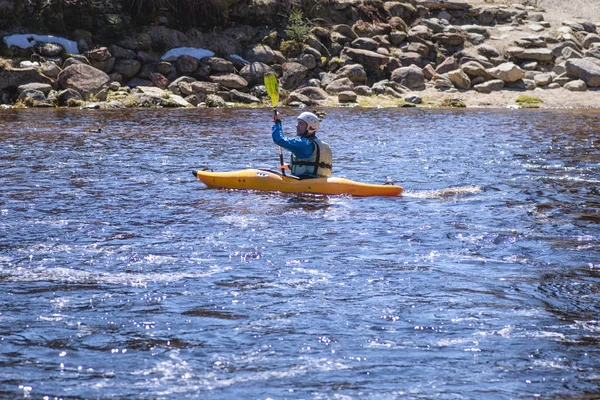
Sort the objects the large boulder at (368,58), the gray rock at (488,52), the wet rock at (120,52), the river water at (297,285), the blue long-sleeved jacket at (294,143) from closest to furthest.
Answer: the river water at (297,285), the blue long-sleeved jacket at (294,143), the wet rock at (120,52), the large boulder at (368,58), the gray rock at (488,52)

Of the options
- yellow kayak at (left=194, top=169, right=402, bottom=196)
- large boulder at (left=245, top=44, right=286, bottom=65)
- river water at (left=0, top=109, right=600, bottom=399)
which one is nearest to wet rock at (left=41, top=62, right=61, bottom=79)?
large boulder at (left=245, top=44, right=286, bottom=65)

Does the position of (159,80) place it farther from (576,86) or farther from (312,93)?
(576,86)

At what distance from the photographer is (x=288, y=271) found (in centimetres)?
744

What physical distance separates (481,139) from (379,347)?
1414 cm

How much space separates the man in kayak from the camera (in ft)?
38.3

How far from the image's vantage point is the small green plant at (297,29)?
30922 mm

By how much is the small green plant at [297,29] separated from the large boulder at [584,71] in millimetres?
9849

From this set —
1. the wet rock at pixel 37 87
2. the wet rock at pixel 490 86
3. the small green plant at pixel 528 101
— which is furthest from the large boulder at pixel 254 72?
the small green plant at pixel 528 101

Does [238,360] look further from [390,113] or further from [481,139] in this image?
[390,113]

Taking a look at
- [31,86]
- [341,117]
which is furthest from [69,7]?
[341,117]

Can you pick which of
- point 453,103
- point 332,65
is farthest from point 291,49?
point 453,103

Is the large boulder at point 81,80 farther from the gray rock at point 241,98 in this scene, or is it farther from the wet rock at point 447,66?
the wet rock at point 447,66

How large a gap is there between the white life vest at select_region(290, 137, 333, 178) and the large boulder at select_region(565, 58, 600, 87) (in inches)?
827

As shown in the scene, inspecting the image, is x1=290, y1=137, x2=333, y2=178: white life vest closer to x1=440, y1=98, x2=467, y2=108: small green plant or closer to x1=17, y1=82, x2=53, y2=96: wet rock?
x1=17, y1=82, x2=53, y2=96: wet rock
